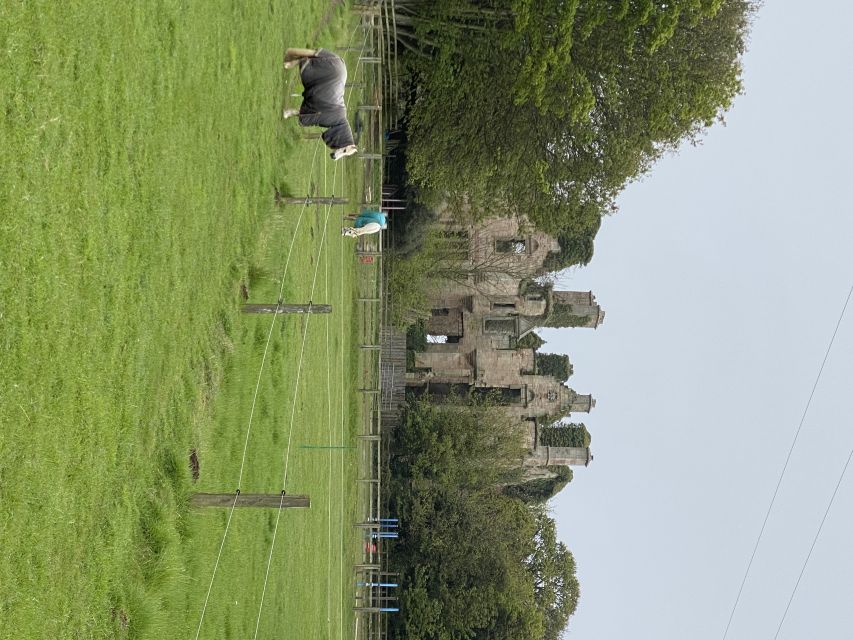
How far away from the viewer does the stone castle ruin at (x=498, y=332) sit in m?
43.5

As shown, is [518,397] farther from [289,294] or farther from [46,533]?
[46,533]

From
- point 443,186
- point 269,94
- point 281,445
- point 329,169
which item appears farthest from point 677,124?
point 281,445

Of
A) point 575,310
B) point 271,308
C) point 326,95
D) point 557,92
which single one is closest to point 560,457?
point 575,310

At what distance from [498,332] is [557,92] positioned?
2260 cm

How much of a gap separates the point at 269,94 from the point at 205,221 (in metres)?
4.15

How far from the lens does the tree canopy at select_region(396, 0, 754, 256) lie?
878 inches

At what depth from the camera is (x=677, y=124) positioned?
78.2ft

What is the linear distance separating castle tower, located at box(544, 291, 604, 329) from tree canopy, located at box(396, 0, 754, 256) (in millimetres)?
19131

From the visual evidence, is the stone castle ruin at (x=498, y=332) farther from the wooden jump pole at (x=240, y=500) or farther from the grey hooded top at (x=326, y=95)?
the wooden jump pole at (x=240, y=500)

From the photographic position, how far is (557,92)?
2303 centimetres

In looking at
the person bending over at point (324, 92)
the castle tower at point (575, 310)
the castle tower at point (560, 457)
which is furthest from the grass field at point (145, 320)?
the castle tower at point (560, 457)

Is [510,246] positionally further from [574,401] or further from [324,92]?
[324,92]

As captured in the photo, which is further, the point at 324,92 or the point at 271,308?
the point at 324,92

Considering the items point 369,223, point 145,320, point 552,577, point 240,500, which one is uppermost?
point 145,320
